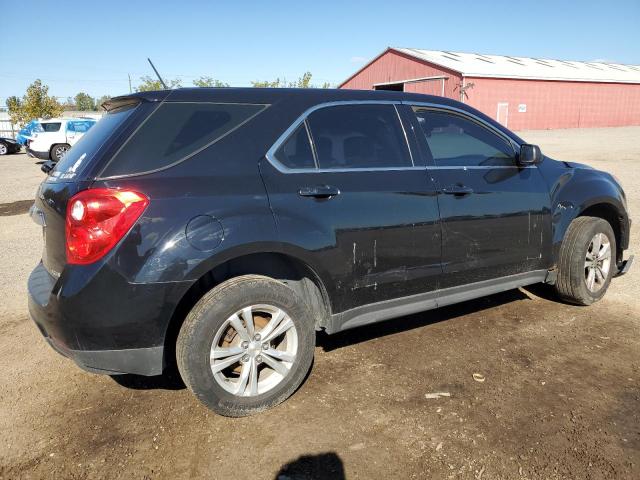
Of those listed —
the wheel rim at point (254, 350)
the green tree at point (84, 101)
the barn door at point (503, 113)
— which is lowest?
the wheel rim at point (254, 350)

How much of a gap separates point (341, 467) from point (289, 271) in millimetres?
1163

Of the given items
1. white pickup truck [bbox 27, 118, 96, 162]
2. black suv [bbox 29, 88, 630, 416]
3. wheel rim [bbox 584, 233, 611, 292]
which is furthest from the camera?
white pickup truck [bbox 27, 118, 96, 162]

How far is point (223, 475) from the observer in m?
2.37

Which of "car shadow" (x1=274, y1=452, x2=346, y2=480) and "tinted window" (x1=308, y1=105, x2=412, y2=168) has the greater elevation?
"tinted window" (x1=308, y1=105, x2=412, y2=168)

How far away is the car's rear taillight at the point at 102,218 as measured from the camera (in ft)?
7.93

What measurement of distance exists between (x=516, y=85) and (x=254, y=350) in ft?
117

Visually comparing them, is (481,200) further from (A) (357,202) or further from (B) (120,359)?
(B) (120,359)

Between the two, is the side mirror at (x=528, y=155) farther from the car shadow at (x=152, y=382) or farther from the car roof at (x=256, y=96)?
the car shadow at (x=152, y=382)

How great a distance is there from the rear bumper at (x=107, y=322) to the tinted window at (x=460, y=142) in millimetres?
2092

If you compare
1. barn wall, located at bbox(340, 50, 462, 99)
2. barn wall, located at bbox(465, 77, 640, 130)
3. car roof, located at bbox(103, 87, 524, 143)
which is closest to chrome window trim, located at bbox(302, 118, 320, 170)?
car roof, located at bbox(103, 87, 524, 143)

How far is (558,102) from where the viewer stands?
120 feet

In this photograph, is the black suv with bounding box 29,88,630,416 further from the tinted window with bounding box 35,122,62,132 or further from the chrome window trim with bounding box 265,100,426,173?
the tinted window with bounding box 35,122,62,132

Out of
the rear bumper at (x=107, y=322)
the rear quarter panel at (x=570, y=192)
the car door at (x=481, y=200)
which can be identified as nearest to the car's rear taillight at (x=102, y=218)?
the rear bumper at (x=107, y=322)

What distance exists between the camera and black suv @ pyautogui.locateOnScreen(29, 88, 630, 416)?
2465mm
